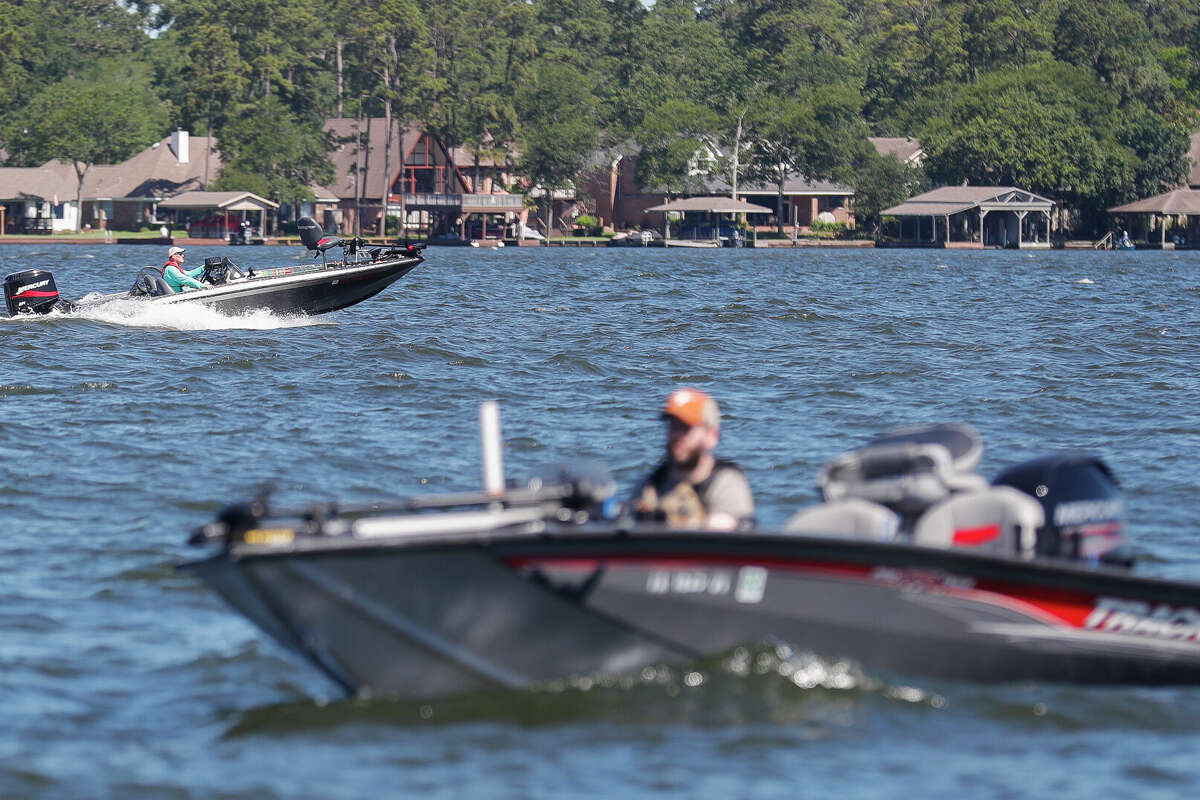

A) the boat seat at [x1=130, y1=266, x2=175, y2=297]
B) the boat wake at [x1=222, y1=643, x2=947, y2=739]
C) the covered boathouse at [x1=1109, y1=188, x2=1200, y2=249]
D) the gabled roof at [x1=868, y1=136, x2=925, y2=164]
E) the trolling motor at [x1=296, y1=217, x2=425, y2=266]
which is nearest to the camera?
the boat wake at [x1=222, y1=643, x2=947, y2=739]

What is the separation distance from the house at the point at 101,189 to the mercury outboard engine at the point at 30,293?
263ft

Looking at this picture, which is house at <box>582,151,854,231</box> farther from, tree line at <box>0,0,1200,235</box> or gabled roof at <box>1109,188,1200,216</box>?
gabled roof at <box>1109,188,1200,216</box>

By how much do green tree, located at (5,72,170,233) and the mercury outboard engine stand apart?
266 feet

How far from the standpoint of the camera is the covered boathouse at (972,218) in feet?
329

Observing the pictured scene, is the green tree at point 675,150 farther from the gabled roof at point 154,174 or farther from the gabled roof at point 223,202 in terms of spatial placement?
the gabled roof at point 154,174

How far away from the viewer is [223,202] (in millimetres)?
102500

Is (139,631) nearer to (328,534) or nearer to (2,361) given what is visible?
(328,534)

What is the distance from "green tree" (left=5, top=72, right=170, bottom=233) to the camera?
110m

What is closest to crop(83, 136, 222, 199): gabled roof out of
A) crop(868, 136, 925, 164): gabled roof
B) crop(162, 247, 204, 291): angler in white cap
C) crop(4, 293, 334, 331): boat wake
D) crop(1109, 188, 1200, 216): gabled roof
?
crop(868, 136, 925, 164): gabled roof

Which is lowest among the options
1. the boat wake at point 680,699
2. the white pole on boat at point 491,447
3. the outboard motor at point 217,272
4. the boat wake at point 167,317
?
the boat wake at point 680,699

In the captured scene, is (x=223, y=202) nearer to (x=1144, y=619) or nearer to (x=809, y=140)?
(x=809, y=140)

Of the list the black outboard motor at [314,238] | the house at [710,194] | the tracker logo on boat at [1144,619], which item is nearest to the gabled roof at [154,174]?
the house at [710,194]

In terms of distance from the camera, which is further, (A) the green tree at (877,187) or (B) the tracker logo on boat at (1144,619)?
(A) the green tree at (877,187)

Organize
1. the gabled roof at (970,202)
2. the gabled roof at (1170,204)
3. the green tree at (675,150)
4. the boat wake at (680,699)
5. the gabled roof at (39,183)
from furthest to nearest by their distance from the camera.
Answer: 1. the green tree at (675,150)
2. the gabled roof at (39,183)
3. the gabled roof at (1170,204)
4. the gabled roof at (970,202)
5. the boat wake at (680,699)
